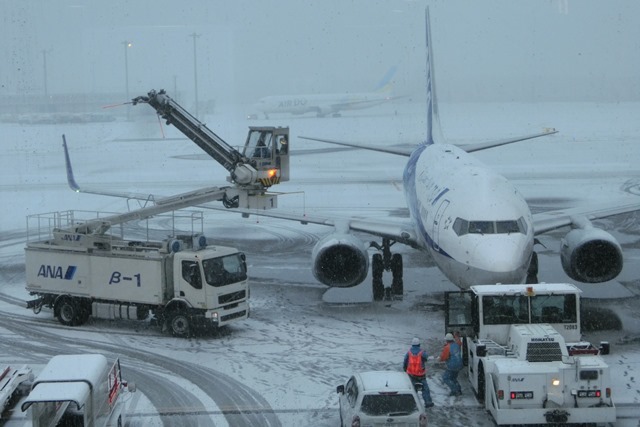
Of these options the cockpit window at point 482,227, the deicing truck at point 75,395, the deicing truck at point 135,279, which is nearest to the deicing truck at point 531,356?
the cockpit window at point 482,227

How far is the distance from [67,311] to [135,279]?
2323mm

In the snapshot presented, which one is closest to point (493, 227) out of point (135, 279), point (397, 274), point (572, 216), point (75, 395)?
point (572, 216)

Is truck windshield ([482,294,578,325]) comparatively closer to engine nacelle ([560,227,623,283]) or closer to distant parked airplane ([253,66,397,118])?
engine nacelle ([560,227,623,283])

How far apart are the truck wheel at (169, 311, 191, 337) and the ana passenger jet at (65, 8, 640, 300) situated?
3.44 meters

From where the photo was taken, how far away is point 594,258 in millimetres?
21250

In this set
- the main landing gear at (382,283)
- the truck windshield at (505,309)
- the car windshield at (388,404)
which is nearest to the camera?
the car windshield at (388,404)

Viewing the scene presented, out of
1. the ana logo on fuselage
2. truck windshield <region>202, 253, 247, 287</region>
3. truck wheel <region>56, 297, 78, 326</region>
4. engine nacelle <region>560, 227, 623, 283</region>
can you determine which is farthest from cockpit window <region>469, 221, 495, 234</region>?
truck wheel <region>56, 297, 78, 326</region>

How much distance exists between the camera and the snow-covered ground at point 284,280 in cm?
1594

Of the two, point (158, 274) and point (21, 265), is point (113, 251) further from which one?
point (21, 265)

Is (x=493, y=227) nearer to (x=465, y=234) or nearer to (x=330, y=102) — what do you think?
(x=465, y=234)

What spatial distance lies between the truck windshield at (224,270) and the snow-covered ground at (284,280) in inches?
51.7

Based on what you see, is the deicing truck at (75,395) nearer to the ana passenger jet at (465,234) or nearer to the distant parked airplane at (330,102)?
the ana passenger jet at (465,234)

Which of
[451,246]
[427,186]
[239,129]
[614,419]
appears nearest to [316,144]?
[239,129]

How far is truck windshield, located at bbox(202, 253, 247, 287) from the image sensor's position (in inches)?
767
